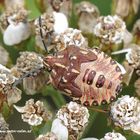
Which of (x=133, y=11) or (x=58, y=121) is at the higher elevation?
(x=133, y=11)

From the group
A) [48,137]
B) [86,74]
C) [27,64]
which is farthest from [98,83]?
[27,64]

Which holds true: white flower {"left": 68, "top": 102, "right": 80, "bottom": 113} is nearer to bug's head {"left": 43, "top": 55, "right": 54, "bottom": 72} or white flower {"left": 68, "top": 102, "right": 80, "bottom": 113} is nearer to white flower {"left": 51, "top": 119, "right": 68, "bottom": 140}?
white flower {"left": 51, "top": 119, "right": 68, "bottom": 140}

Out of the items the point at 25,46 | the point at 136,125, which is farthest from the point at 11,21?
the point at 136,125

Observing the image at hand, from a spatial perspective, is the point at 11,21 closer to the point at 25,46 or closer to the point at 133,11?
the point at 25,46

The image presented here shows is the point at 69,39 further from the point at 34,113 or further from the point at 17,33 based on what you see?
the point at 34,113

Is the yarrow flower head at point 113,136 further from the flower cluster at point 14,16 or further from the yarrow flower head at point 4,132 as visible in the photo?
the flower cluster at point 14,16

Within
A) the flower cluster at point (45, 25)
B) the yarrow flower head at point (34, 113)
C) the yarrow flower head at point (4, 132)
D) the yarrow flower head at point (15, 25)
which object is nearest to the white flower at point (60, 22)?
the flower cluster at point (45, 25)

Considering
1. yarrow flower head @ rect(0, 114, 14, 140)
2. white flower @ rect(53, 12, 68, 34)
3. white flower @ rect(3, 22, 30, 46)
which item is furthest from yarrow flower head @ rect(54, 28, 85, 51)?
yarrow flower head @ rect(0, 114, 14, 140)
